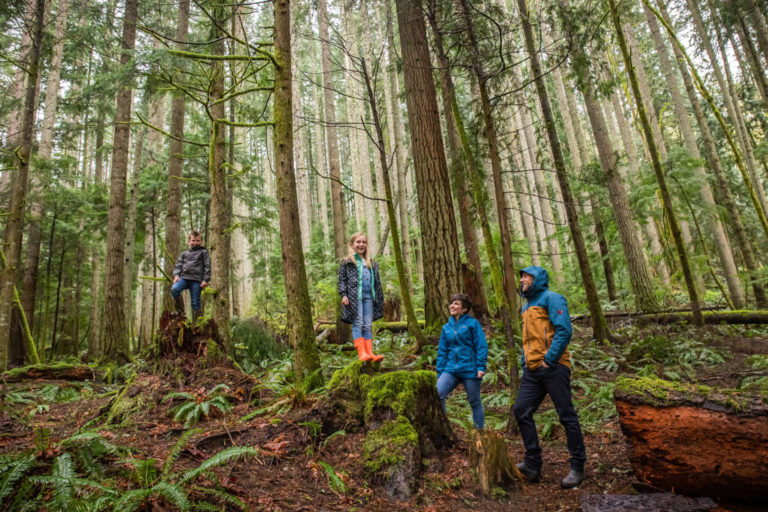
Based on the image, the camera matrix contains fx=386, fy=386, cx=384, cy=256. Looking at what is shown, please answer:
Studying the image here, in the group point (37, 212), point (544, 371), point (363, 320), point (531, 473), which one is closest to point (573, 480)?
point (531, 473)

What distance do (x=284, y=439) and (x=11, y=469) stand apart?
200cm

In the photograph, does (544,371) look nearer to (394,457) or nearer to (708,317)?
(394,457)

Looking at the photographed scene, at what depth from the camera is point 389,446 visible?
3.53 meters

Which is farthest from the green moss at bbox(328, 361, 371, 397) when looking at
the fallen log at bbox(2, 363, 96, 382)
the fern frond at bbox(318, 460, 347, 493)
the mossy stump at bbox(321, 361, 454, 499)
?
the fallen log at bbox(2, 363, 96, 382)

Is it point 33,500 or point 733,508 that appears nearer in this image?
point 33,500

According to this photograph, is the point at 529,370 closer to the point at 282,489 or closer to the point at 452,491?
the point at 452,491

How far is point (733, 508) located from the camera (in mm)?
2727

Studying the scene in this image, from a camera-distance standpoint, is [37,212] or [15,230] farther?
[37,212]

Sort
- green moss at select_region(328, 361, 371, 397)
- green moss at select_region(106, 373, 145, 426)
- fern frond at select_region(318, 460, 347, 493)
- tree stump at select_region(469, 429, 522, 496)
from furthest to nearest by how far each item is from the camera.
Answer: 1. green moss at select_region(106, 373, 145, 426)
2. green moss at select_region(328, 361, 371, 397)
3. tree stump at select_region(469, 429, 522, 496)
4. fern frond at select_region(318, 460, 347, 493)

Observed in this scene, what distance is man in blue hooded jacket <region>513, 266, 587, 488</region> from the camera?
11.9 feet

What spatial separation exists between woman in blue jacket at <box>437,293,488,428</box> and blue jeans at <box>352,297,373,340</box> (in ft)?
4.13

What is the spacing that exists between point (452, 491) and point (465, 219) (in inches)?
260

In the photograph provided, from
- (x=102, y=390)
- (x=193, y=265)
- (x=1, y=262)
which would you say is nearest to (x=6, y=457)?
(x=193, y=265)

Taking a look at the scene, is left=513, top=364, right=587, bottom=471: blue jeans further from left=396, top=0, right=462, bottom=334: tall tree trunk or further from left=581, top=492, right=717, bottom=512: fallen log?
left=396, top=0, right=462, bottom=334: tall tree trunk
